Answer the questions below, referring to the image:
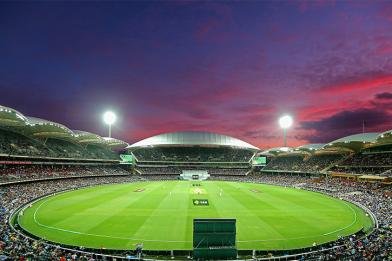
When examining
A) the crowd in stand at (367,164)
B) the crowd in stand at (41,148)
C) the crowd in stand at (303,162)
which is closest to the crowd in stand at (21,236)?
the crowd in stand at (41,148)

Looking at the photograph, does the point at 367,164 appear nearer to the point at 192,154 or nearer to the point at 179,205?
the point at 179,205

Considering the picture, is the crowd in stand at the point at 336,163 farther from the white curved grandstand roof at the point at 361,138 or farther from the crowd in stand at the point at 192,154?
the crowd in stand at the point at 192,154

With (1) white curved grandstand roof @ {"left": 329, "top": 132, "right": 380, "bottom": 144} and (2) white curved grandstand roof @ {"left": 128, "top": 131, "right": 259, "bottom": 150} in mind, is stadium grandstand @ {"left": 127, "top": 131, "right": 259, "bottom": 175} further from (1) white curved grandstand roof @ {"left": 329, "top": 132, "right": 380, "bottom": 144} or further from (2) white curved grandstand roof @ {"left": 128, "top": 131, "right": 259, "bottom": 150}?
(1) white curved grandstand roof @ {"left": 329, "top": 132, "right": 380, "bottom": 144}

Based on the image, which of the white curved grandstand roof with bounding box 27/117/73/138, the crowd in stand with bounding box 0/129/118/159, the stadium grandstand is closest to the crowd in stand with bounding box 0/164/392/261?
the crowd in stand with bounding box 0/129/118/159

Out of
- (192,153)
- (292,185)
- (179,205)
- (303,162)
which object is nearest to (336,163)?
(292,185)

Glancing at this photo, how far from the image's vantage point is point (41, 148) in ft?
238

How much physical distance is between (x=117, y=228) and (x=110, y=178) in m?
62.0

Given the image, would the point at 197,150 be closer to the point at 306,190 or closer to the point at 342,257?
the point at 306,190

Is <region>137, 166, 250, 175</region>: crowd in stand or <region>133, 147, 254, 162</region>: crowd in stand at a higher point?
<region>133, 147, 254, 162</region>: crowd in stand

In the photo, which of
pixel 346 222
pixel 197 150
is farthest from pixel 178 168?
pixel 346 222

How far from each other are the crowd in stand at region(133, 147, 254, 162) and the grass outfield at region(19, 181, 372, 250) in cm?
6863

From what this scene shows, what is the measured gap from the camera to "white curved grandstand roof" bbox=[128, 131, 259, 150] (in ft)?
408

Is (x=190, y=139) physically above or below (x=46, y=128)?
above

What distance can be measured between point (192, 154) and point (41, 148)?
6364 centimetres
